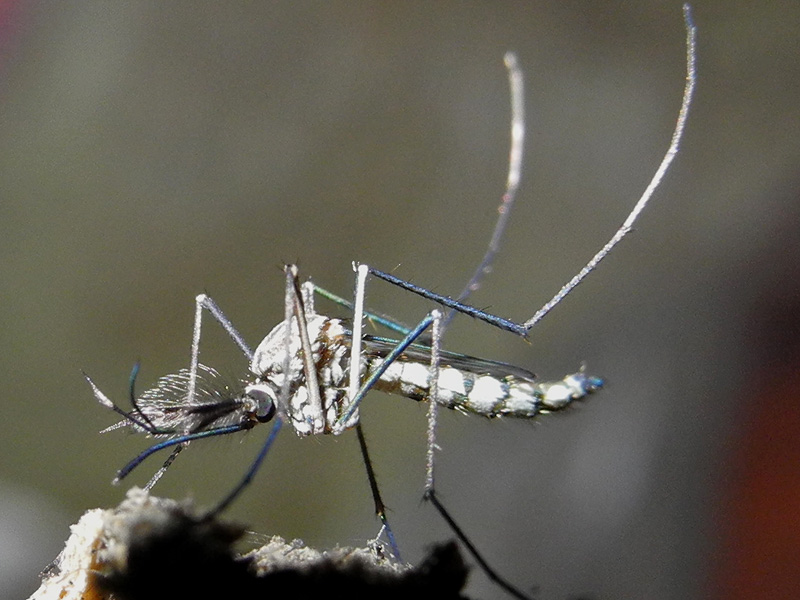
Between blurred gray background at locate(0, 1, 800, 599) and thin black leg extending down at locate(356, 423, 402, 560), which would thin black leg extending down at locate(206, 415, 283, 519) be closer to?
thin black leg extending down at locate(356, 423, 402, 560)

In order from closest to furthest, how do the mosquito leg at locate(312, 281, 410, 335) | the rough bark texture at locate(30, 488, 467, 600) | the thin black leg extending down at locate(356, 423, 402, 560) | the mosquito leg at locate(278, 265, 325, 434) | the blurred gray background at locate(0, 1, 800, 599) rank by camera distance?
the rough bark texture at locate(30, 488, 467, 600)
the mosquito leg at locate(278, 265, 325, 434)
the thin black leg extending down at locate(356, 423, 402, 560)
the mosquito leg at locate(312, 281, 410, 335)
the blurred gray background at locate(0, 1, 800, 599)

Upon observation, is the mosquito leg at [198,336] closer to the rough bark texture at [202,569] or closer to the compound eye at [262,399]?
the compound eye at [262,399]

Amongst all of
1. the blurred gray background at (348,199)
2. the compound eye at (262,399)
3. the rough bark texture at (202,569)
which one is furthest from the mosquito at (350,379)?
the blurred gray background at (348,199)

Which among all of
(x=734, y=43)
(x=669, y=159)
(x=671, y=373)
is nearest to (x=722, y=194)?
(x=734, y=43)

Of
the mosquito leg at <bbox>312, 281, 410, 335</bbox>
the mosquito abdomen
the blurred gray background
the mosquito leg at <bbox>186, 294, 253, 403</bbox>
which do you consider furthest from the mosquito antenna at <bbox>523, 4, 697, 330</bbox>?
the blurred gray background

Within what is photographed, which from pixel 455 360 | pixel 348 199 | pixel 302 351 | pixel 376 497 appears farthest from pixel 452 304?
pixel 348 199

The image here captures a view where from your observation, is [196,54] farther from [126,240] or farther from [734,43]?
[734,43]
